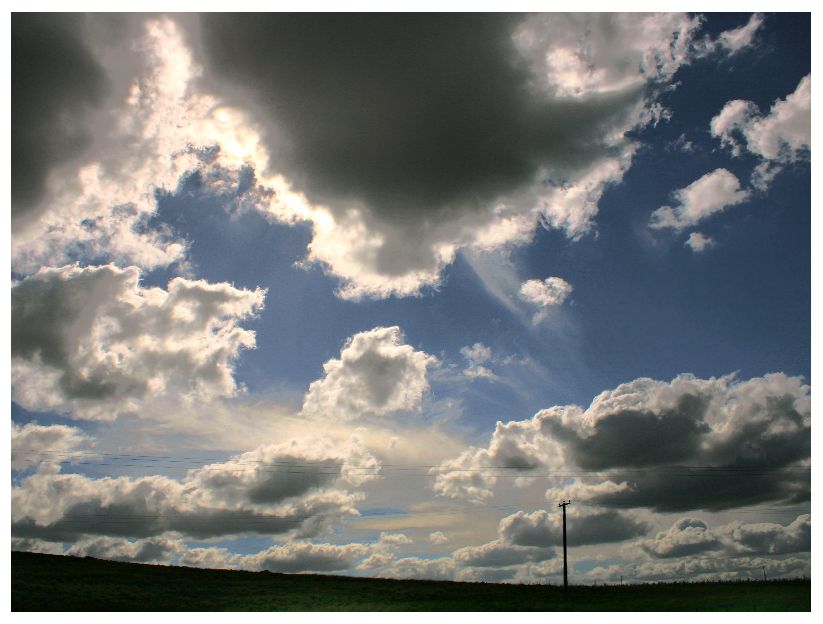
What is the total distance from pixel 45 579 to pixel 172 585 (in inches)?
492

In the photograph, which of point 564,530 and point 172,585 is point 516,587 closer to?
point 564,530

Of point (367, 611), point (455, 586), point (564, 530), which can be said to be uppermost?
point (564, 530)

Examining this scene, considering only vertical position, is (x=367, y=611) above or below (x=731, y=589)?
above

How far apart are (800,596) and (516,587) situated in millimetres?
29669

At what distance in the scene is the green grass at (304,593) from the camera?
5556 cm

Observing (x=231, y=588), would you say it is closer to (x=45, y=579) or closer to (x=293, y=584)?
(x=293, y=584)

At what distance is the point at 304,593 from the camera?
66.0m

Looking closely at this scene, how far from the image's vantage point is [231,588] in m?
66.6

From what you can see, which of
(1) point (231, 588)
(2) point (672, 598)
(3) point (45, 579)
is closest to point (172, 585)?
(1) point (231, 588)

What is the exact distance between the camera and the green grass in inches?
2188

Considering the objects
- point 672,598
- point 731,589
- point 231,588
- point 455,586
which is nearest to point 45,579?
point 231,588
